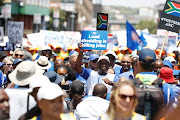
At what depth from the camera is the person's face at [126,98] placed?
3.40m

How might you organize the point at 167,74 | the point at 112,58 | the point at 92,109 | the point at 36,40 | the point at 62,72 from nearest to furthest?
the point at 92,109 < the point at 167,74 < the point at 62,72 < the point at 112,58 < the point at 36,40

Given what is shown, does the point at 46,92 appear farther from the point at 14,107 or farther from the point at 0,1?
the point at 0,1

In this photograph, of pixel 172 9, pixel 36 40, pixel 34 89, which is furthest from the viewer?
pixel 36 40

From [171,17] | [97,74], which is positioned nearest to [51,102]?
[97,74]

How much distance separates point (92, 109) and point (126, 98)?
1.22 metres

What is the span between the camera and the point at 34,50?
1352 centimetres

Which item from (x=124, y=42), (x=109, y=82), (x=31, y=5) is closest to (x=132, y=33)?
(x=124, y=42)

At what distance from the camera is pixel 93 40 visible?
8.55 m

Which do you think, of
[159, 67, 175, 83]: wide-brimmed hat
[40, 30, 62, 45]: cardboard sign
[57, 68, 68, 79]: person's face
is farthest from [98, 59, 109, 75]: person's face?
[40, 30, 62, 45]: cardboard sign

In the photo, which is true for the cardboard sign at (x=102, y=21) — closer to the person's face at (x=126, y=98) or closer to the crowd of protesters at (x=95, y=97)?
the crowd of protesters at (x=95, y=97)

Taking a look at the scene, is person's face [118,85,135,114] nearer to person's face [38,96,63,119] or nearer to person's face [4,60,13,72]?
person's face [38,96,63,119]

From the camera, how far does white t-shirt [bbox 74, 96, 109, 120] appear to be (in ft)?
15.0

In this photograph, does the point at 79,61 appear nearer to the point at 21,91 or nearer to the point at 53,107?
the point at 21,91

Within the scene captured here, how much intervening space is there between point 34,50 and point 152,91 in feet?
32.0
